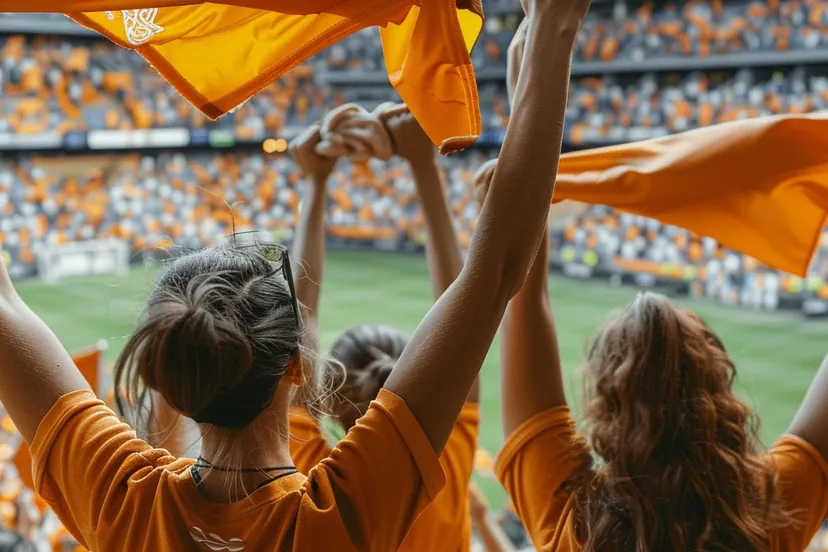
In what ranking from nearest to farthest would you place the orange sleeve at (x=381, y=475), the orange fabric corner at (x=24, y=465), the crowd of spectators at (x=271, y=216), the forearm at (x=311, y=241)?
the orange sleeve at (x=381, y=475), the forearm at (x=311, y=241), the orange fabric corner at (x=24, y=465), the crowd of spectators at (x=271, y=216)

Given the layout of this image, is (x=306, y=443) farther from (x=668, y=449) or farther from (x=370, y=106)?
(x=370, y=106)

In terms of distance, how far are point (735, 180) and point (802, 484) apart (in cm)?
57

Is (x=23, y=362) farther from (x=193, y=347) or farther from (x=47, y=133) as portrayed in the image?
(x=47, y=133)

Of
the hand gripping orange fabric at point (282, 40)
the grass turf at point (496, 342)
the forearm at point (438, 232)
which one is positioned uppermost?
the hand gripping orange fabric at point (282, 40)

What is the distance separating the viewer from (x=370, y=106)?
19.1 m

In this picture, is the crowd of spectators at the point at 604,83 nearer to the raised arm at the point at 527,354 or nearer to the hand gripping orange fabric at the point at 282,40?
the raised arm at the point at 527,354

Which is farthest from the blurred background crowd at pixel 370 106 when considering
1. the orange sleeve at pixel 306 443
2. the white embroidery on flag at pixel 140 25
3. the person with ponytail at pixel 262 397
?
the person with ponytail at pixel 262 397

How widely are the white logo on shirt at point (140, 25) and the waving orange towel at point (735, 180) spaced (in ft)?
2.42

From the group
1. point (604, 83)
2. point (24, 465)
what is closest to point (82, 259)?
point (604, 83)

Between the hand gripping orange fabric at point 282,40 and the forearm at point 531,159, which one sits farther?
the hand gripping orange fabric at point 282,40

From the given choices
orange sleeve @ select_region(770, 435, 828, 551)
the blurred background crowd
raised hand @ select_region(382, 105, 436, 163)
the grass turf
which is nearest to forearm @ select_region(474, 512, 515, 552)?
orange sleeve @ select_region(770, 435, 828, 551)

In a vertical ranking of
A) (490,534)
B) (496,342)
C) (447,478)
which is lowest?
(496,342)

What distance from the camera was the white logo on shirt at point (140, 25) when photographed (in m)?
1.33

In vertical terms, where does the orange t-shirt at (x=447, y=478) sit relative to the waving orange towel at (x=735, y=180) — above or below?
below
